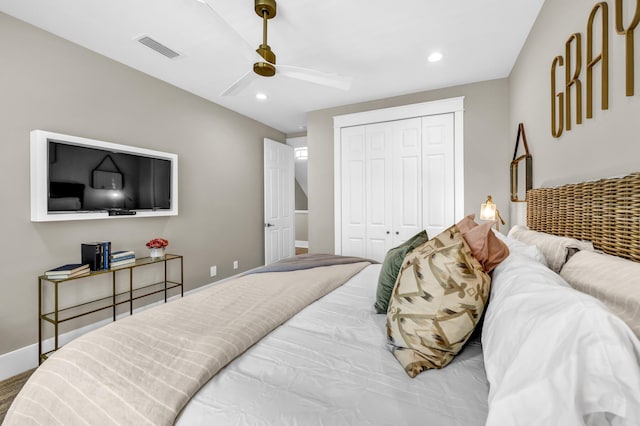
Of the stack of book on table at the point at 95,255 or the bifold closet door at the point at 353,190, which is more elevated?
the bifold closet door at the point at 353,190

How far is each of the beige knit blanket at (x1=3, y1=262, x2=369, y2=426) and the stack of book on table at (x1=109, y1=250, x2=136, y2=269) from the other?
4.96 ft

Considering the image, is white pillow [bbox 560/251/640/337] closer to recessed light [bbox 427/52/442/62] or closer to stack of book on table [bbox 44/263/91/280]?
recessed light [bbox 427/52/442/62]

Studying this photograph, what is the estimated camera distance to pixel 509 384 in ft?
1.71

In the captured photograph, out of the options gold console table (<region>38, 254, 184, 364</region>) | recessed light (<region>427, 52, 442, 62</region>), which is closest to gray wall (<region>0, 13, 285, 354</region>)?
gold console table (<region>38, 254, 184, 364</region>)

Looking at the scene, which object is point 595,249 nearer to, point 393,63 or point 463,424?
point 463,424

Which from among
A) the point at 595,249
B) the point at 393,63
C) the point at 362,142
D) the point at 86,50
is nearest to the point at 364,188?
the point at 362,142

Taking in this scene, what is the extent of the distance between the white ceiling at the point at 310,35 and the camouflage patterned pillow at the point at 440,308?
168cm

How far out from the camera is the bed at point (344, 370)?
467 mm

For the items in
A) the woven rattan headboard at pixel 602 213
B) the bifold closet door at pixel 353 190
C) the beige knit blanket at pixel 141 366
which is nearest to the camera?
the beige knit blanket at pixel 141 366

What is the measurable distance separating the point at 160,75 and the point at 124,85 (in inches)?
15.4

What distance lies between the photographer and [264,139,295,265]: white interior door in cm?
462

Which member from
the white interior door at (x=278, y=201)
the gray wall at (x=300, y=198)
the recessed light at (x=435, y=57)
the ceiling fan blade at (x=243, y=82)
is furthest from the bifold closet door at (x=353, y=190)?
the gray wall at (x=300, y=198)

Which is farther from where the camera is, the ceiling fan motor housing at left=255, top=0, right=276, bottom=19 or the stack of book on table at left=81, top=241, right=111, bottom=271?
the stack of book on table at left=81, top=241, right=111, bottom=271

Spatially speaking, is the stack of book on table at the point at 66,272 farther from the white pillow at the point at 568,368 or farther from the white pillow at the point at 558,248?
the white pillow at the point at 558,248
